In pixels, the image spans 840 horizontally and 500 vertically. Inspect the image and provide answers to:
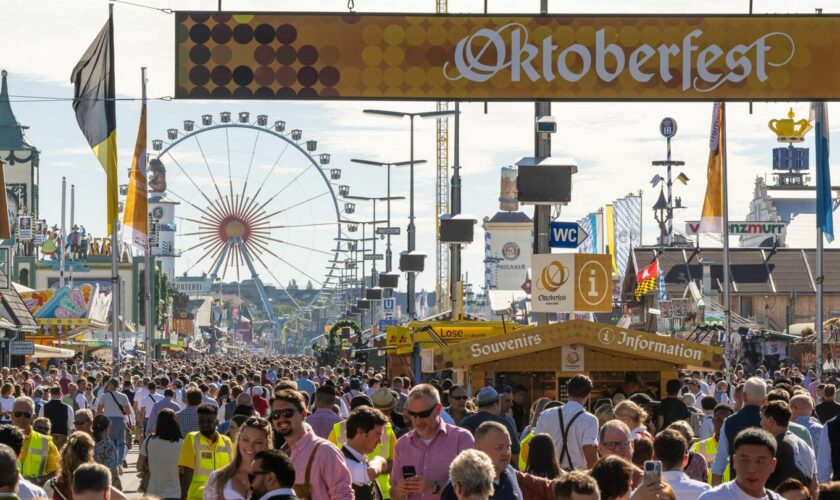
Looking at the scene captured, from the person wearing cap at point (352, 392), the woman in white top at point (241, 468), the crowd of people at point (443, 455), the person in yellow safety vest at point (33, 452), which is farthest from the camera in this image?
the person wearing cap at point (352, 392)

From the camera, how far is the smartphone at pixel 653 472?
22.6 feet

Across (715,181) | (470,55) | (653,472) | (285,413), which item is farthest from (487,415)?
(715,181)

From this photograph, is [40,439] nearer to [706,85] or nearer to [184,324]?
[706,85]

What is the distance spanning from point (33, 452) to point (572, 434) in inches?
169

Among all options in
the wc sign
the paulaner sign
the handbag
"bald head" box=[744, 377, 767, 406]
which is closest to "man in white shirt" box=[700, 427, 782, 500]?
"bald head" box=[744, 377, 767, 406]

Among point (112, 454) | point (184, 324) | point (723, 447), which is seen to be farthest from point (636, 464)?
point (184, 324)

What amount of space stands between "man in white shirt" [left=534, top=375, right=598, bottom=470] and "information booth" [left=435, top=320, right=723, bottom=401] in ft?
29.7

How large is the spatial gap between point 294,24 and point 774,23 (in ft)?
19.1

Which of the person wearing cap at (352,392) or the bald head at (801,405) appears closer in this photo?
the bald head at (801,405)

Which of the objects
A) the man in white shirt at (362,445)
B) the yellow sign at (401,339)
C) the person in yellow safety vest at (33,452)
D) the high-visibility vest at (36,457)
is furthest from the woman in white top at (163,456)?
the yellow sign at (401,339)

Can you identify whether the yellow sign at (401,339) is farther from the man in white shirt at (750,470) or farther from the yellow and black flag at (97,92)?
the man in white shirt at (750,470)

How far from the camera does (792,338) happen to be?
49344 millimetres

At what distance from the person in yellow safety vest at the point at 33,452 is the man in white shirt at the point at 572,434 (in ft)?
13.0

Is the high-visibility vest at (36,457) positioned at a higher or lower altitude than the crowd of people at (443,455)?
lower
